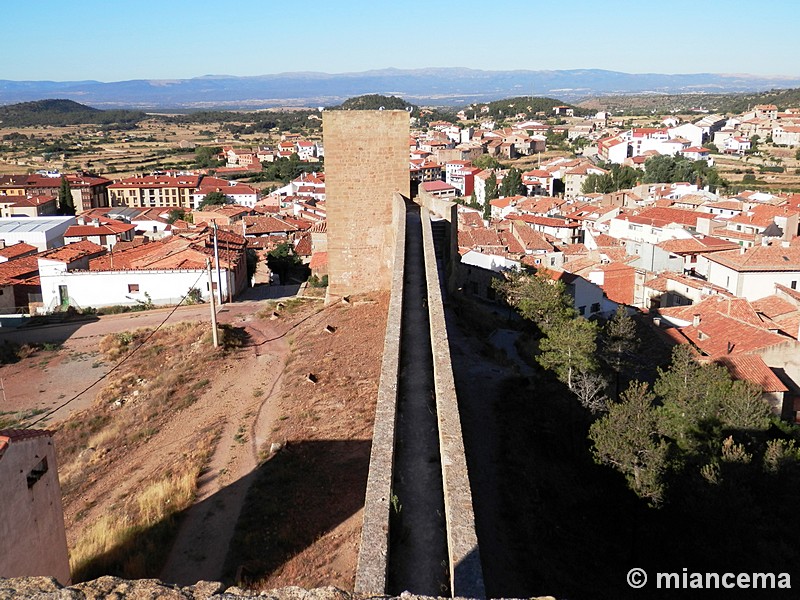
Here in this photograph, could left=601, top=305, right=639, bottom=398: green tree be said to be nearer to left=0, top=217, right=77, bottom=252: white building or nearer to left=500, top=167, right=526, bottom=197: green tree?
left=0, top=217, right=77, bottom=252: white building

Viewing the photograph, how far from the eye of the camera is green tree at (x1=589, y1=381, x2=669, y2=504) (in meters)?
8.92

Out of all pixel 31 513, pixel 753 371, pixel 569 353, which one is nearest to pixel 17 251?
pixel 569 353

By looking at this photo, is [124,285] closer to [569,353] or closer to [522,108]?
[569,353]

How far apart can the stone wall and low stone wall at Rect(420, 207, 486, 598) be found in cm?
588

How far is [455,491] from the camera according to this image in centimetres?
446

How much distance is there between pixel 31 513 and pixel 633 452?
7027mm

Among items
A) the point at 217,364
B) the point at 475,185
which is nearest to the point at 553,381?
the point at 217,364

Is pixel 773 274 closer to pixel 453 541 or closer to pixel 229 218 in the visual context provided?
pixel 453 541

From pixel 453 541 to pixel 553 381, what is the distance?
8478mm

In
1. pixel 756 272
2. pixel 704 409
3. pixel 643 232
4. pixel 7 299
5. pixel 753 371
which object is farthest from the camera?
pixel 643 232

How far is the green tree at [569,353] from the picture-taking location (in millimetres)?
12164

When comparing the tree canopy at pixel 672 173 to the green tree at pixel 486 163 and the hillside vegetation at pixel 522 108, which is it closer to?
the green tree at pixel 486 163

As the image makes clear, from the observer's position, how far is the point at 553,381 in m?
12.1

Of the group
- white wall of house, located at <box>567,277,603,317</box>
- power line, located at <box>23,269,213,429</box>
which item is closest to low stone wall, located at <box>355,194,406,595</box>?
power line, located at <box>23,269,213,429</box>
